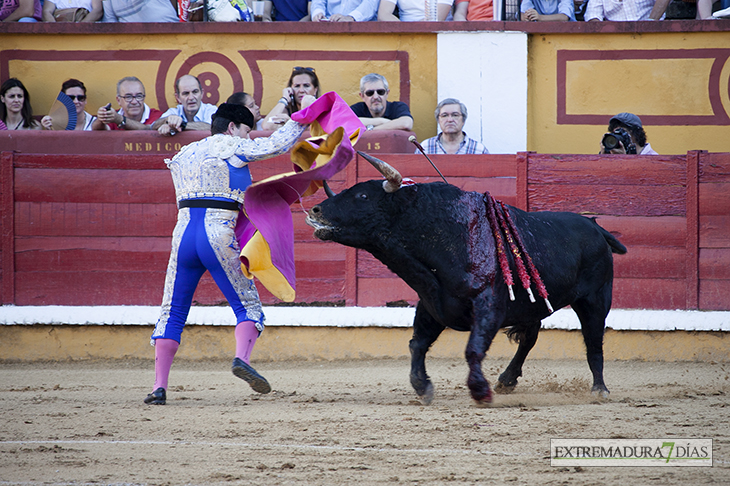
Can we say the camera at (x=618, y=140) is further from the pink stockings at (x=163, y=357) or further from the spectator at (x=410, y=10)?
the pink stockings at (x=163, y=357)

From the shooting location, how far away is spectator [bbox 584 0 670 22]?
21.5 ft

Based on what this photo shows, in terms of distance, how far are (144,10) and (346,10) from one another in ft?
5.86

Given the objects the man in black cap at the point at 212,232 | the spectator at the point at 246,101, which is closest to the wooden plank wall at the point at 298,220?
the spectator at the point at 246,101

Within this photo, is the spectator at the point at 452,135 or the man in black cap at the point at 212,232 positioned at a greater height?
the spectator at the point at 452,135

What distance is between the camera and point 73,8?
695 cm

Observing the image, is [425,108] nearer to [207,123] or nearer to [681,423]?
[207,123]

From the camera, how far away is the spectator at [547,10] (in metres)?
6.55

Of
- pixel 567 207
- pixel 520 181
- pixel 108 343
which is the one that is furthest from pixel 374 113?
pixel 108 343

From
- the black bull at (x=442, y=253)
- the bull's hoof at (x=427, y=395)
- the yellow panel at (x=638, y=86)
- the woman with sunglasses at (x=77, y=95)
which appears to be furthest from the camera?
the yellow panel at (x=638, y=86)

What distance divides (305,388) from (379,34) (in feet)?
11.1

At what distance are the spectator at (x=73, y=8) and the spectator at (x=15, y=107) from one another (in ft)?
3.25

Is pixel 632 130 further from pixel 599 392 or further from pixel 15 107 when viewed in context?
pixel 15 107

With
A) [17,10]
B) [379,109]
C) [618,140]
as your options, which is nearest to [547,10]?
[618,140]

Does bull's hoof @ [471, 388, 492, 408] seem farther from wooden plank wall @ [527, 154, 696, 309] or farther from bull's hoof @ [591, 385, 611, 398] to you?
wooden plank wall @ [527, 154, 696, 309]
